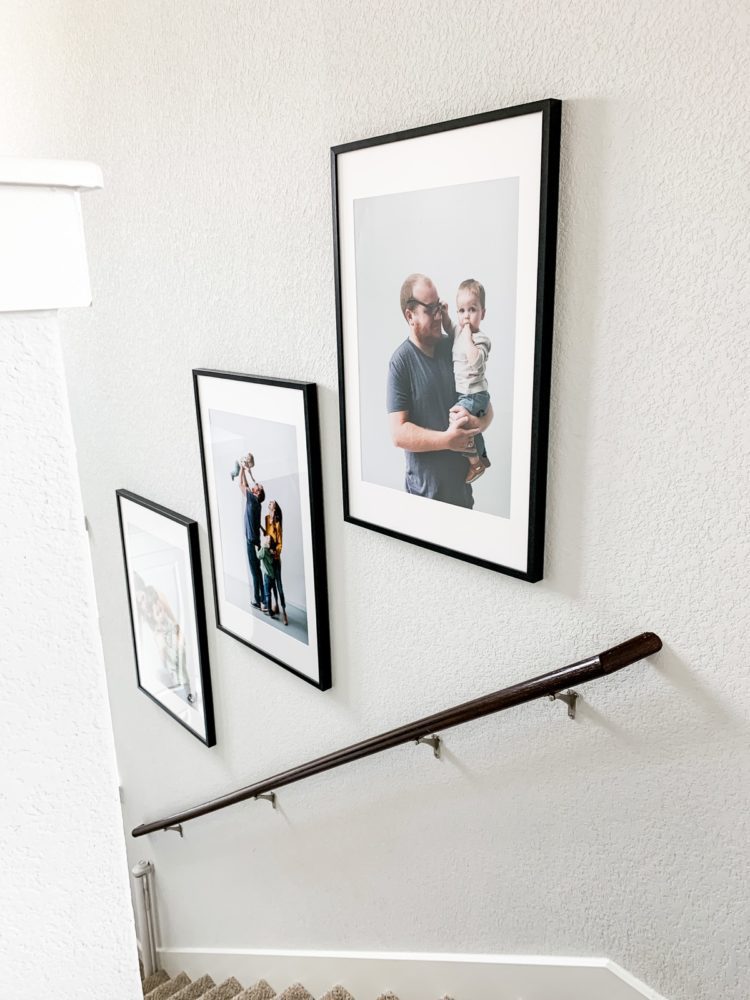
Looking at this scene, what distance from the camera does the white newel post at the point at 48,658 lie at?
0.62 meters

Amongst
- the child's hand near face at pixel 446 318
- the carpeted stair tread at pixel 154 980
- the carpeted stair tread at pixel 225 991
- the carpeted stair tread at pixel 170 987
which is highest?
the child's hand near face at pixel 446 318

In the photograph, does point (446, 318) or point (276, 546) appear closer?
point (446, 318)

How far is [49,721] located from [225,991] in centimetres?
275

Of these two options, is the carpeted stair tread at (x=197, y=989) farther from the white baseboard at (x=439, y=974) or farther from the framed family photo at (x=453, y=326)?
the framed family photo at (x=453, y=326)

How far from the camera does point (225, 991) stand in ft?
9.60

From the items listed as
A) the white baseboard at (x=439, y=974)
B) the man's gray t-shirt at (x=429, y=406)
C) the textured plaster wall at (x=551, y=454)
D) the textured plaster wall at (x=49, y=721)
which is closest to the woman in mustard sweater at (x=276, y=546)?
the textured plaster wall at (x=551, y=454)

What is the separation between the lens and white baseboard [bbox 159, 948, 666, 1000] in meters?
1.67

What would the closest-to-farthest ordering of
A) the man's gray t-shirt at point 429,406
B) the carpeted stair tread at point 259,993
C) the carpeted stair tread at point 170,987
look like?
the man's gray t-shirt at point 429,406
the carpeted stair tread at point 259,993
the carpeted stair tread at point 170,987

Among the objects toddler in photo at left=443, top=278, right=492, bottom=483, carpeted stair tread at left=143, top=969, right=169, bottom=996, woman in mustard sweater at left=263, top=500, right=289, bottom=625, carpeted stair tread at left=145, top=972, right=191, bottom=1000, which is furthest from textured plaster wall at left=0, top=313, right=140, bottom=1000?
carpeted stair tread at left=143, top=969, right=169, bottom=996

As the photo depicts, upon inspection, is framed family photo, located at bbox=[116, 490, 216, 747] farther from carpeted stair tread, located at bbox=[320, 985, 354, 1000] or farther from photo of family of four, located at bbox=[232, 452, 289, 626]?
carpeted stair tread, located at bbox=[320, 985, 354, 1000]

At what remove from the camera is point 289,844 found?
8.54ft

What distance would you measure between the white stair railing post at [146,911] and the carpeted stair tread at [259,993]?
105 cm

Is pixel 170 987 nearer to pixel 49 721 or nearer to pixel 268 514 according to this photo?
pixel 268 514

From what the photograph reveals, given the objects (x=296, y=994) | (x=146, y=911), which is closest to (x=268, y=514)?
(x=296, y=994)
